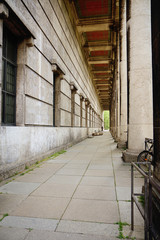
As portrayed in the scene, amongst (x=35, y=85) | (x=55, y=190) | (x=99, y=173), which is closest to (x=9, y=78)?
(x=35, y=85)

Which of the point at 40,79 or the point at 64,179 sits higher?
the point at 40,79

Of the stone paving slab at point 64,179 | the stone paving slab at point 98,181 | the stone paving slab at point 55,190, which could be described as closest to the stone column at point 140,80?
the stone paving slab at point 98,181

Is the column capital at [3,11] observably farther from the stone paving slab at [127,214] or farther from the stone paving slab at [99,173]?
the stone paving slab at [127,214]

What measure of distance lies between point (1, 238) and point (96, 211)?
52.9 inches

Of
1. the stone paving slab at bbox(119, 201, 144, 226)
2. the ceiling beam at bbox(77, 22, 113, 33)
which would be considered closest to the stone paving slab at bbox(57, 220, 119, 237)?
the stone paving slab at bbox(119, 201, 144, 226)

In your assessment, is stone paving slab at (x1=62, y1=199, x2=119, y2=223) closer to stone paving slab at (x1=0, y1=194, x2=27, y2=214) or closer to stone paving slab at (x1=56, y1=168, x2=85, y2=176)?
stone paving slab at (x1=0, y1=194, x2=27, y2=214)

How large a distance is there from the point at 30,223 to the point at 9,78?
13.8 ft

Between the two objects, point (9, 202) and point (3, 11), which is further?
point (3, 11)

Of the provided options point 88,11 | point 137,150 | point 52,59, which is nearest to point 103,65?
point 88,11

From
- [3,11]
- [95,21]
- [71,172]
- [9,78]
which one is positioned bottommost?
[71,172]

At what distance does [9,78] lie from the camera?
211 inches

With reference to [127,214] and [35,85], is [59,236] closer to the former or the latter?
[127,214]

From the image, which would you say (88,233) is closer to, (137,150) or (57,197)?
(57,197)

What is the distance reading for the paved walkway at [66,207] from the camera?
222 centimetres
